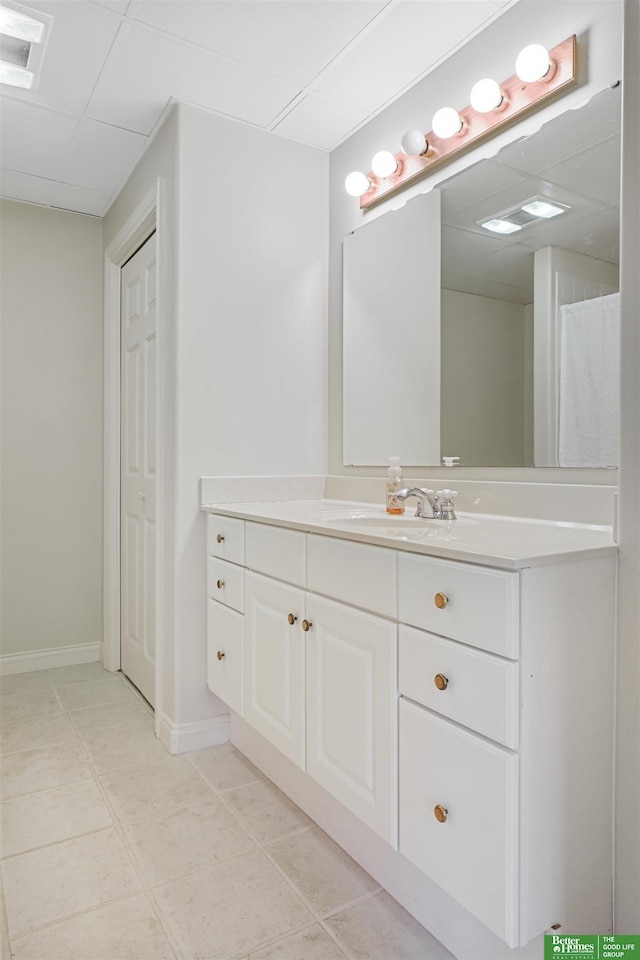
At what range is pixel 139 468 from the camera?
8.89 ft

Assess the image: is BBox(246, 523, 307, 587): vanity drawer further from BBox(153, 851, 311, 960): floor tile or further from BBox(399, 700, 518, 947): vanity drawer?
BBox(153, 851, 311, 960): floor tile

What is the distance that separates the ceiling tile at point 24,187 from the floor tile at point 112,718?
7.49 ft

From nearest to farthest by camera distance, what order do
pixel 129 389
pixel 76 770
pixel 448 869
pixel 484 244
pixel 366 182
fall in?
pixel 448 869, pixel 484 244, pixel 76 770, pixel 366 182, pixel 129 389

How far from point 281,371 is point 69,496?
1435mm

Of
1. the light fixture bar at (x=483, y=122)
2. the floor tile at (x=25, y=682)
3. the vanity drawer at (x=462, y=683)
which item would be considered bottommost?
the floor tile at (x=25, y=682)

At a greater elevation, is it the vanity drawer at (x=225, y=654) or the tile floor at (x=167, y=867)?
the vanity drawer at (x=225, y=654)

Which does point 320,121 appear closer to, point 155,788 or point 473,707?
point 473,707

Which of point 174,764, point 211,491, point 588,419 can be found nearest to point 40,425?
point 211,491

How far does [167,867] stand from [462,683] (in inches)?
39.2

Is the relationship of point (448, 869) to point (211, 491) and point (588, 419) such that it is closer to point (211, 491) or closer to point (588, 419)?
point (588, 419)

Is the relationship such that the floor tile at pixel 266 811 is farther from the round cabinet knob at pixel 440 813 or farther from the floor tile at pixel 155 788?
the round cabinet knob at pixel 440 813

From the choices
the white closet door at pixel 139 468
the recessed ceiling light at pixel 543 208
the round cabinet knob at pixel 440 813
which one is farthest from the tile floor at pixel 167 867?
the recessed ceiling light at pixel 543 208

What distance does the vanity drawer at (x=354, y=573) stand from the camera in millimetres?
1285

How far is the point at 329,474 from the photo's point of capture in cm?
245
